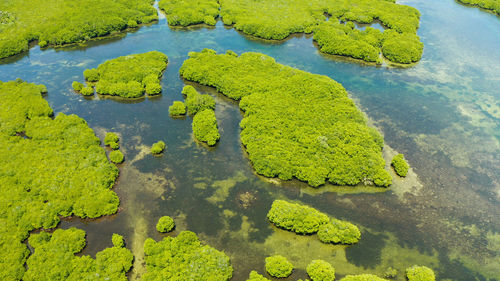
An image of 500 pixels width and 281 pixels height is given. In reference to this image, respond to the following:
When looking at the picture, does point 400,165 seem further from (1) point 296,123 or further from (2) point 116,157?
(2) point 116,157

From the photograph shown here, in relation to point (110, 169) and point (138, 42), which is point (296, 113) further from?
point (138, 42)

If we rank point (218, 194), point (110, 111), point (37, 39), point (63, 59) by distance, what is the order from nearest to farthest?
point (218, 194)
point (110, 111)
point (63, 59)
point (37, 39)

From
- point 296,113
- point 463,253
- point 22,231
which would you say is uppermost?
point 296,113

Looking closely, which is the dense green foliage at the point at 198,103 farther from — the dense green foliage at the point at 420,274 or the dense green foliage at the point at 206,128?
the dense green foliage at the point at 420,274

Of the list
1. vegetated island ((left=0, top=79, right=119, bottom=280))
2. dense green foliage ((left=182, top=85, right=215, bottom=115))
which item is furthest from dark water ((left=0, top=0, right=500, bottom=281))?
vegetated island ((left=0, top=79, right=119, bottom=280))

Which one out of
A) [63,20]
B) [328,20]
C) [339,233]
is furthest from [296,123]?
[63,20]

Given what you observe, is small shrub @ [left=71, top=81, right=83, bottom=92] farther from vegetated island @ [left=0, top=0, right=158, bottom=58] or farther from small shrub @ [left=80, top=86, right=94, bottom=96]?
vegetated island @ [left=0, top=0, right=158, bottom=58]

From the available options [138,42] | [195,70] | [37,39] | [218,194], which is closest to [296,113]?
[218,194]
